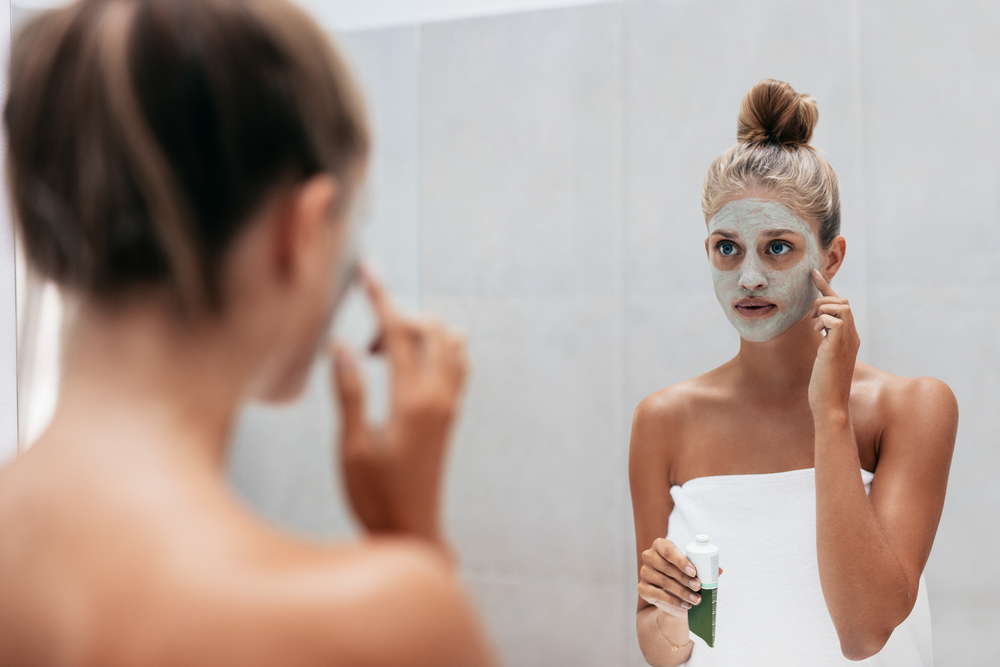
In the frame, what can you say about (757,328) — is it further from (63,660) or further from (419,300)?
(63,660)

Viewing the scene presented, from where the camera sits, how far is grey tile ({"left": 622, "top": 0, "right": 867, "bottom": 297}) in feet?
4.56

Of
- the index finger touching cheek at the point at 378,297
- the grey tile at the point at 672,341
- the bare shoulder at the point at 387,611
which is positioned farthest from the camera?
the grey tile at the point at 672,341

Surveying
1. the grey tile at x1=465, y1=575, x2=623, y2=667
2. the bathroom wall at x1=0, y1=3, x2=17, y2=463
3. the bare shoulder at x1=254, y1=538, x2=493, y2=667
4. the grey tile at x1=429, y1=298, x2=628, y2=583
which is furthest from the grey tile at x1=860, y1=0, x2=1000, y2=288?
the bathroom wall at x1=0, y1=3, x2=17, y2=463

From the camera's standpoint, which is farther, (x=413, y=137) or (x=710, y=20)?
(x=413, y=137)

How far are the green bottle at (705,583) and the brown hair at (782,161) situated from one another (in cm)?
45

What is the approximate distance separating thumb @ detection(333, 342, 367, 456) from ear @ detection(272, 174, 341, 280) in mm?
66

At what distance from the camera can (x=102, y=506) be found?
323 mm

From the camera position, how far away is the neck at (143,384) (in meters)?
0.34

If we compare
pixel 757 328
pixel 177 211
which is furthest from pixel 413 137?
pixel 177 211

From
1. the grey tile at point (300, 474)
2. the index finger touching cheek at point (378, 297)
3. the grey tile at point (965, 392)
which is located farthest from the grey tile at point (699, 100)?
the index finger touching cheek at point (378, 297)

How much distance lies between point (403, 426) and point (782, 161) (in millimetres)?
850

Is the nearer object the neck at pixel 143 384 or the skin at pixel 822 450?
the neck at pixel 143 384

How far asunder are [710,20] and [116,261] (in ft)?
4.49

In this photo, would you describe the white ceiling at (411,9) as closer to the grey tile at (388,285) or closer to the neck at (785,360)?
the grey tile at (388,285)
